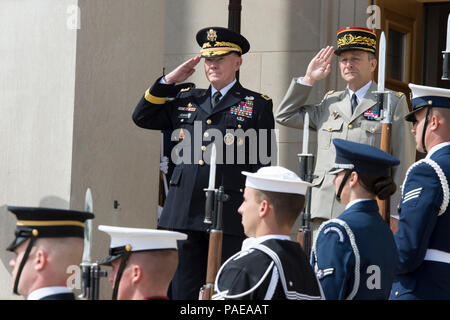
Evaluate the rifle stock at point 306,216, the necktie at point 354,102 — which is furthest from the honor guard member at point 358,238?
the necktie at point 354,102

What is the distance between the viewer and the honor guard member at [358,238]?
4926 millimetres

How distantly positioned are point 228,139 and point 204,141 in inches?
5.9

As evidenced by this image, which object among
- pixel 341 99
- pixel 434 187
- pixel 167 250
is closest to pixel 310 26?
pixel 341 99

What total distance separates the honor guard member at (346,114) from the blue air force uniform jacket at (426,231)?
49.6 inches

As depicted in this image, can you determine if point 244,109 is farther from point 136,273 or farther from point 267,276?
point 267,276

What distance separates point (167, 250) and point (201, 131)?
1.99 m

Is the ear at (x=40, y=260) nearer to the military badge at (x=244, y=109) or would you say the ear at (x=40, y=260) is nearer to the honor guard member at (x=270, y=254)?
the honor guard member at (x=270, y=254)

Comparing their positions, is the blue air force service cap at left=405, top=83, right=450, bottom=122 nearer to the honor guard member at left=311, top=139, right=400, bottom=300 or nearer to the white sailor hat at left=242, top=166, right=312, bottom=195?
the honor guard member at left=311, top=139, right=400, bottom=300

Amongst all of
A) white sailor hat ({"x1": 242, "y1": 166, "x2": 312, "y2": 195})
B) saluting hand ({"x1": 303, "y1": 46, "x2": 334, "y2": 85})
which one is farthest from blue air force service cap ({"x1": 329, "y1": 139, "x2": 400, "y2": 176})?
saluting hand ({"x1": 303, "y1": 46, "x2": 334, "y2": 85})

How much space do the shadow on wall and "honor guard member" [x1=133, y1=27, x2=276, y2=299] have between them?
89 centimetres

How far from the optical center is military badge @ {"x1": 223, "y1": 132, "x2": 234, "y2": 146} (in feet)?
21.7

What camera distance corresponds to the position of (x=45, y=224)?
4547 millimetres

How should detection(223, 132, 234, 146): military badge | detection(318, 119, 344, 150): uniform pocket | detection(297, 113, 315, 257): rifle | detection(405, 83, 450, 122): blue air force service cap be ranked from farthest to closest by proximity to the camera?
detection(318, 119, 344, 150): uniform pocket
detection(223, 132, 234, 146): military badge
detection(297, 113, 315, 257): rifle
detection(405, 83, 450, 122): blue air force service cap
